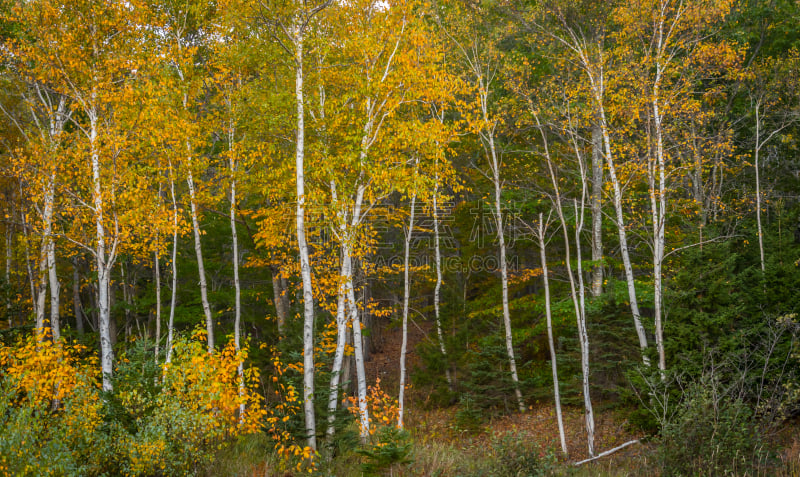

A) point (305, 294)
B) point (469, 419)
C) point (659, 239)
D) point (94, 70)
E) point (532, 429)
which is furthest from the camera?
point (469, 419)

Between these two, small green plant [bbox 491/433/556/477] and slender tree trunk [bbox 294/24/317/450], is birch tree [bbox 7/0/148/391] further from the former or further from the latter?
small green plant [bbox 491/433/556/477]

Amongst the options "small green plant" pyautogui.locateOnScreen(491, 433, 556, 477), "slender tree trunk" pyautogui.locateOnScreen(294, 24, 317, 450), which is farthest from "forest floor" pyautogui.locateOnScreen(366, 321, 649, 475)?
"slender tree trunk" pyautogui.locateOnScreen(294, 24, 317, 450)

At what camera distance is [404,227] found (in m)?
13.7

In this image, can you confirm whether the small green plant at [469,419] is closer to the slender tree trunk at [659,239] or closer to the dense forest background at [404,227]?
the dense forest background at [404,227]

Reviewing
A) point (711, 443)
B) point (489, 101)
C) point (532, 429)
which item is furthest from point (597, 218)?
point (711, 443)

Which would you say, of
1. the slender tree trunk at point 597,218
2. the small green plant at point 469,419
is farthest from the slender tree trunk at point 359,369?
the slender tree trunk at point 597,218

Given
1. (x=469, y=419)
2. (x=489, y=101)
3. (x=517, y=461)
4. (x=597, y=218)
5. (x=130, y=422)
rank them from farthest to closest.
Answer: (x=489, y=101), (x=469, y=419), (x=597, y=218), (x=130, y=422), (x=517, y=461)

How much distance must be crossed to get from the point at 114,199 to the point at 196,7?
636 cm

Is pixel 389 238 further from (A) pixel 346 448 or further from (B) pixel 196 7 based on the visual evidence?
(A) pixel 346 448

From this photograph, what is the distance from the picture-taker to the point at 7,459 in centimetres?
565

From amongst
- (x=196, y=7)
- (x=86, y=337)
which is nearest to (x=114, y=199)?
(x=196, y=7)

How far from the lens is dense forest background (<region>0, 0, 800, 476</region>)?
25.0 ft

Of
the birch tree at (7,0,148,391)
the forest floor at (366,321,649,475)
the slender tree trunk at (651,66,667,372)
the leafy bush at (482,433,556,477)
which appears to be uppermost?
the birch tree at (7,0,148,391)

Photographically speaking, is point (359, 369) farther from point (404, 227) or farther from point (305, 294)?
point (404, 227)
